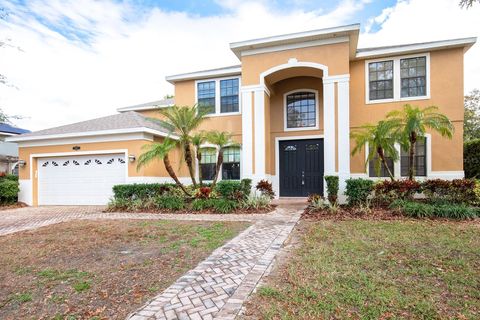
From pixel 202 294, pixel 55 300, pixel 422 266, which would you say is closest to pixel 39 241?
pixel 55 300

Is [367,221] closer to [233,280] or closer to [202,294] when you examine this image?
[233,280]

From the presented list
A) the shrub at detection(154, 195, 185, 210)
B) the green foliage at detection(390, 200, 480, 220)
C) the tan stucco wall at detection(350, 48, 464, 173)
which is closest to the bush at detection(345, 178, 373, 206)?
the green foliage at detection(390, 200, 480, 220)

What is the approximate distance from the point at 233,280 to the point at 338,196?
25.6 feet

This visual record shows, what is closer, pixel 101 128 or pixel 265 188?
pixel 265 188

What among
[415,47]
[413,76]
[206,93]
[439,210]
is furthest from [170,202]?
[415,47]

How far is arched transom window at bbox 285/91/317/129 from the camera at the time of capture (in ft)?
43.8

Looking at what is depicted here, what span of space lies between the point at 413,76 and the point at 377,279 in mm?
10916

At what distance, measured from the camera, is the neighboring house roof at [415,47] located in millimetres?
10914

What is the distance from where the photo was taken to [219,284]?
147 inches

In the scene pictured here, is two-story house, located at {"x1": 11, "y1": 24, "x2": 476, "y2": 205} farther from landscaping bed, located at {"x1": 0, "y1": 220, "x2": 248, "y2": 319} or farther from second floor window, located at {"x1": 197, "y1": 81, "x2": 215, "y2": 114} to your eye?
landscaping bed, located at {"x1": 0, "y1": 220, "x2": 248, "y2": 319}

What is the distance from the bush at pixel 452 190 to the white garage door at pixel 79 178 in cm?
1214

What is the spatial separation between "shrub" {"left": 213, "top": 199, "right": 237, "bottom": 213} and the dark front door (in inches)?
161

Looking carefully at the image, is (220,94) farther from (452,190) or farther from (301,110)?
(452,190)

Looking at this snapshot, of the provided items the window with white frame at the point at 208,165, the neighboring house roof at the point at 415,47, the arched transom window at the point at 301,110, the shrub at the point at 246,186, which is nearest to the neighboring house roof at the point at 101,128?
the window with white frame at the point at 208,165
